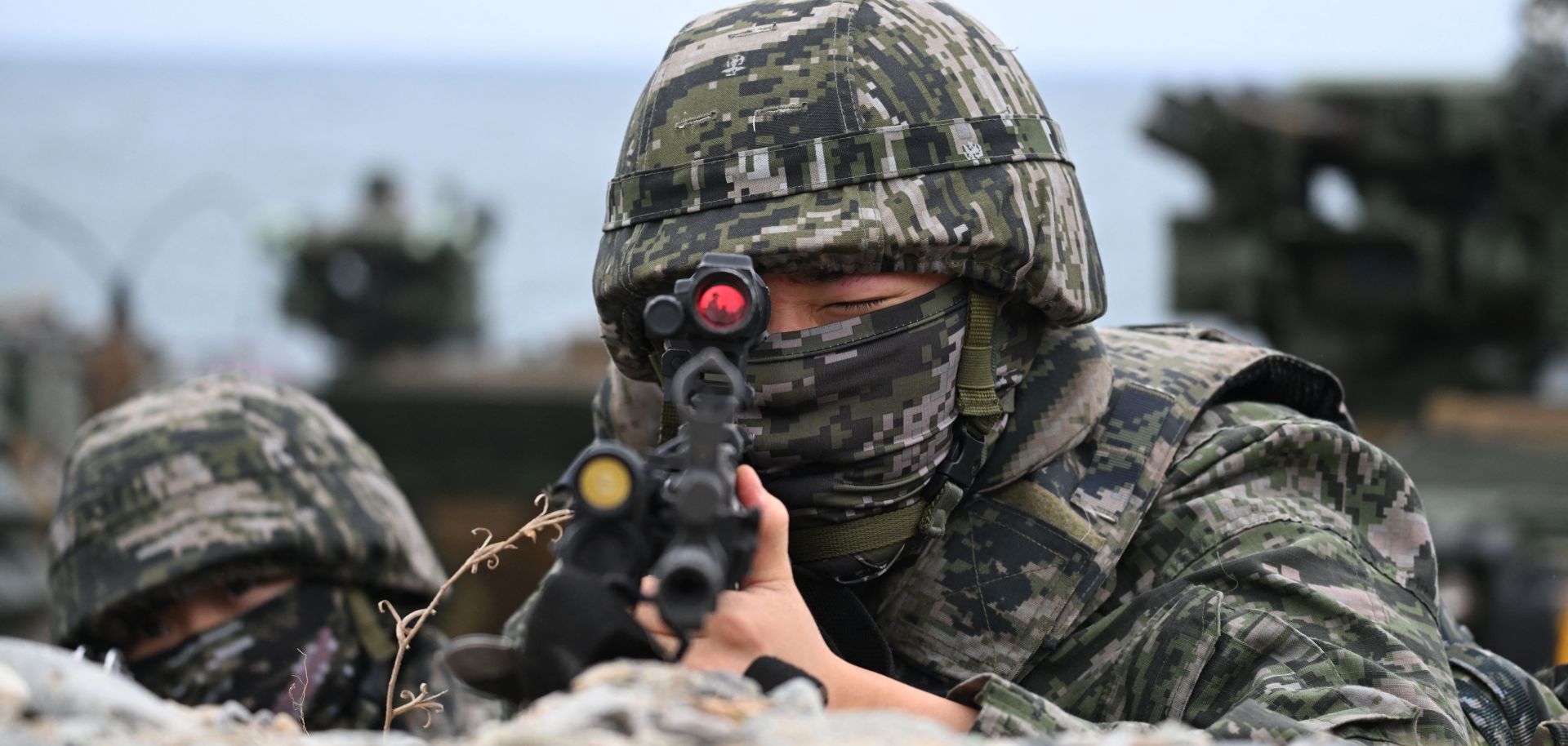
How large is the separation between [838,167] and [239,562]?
1582 millimetres

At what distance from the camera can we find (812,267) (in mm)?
2672

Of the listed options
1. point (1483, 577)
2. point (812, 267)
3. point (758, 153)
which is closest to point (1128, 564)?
point (812, 267)

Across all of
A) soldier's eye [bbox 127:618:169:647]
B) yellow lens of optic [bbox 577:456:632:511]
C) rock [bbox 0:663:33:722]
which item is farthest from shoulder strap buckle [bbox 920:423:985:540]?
soldier's eye [bbox 127:618:169:647]

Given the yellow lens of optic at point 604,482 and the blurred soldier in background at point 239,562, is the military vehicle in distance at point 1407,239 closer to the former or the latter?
the blurred soldier in background at point 239,562

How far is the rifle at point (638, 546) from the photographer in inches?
73.5

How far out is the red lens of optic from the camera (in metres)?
2.14

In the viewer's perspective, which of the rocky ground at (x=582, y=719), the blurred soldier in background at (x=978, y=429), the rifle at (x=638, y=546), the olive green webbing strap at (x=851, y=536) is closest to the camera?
the rocky ground at (x=582, y=719)

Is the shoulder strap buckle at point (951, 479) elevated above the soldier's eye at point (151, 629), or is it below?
above

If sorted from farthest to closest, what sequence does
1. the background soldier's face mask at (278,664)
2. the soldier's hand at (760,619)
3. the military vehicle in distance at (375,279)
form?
the military vehicle in distance at (375,279) → the background soldier's face mask at (278,664) → the soldier's hand at (760,619)

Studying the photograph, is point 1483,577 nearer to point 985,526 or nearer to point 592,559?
point 985,526

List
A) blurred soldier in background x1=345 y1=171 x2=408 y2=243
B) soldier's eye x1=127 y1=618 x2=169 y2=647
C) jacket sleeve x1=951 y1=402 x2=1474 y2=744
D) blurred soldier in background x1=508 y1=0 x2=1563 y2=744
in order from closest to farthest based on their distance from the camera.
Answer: jacket sleeve x1=951 y1=402 x2=1474 y2=744 → blurred soldier in background x1=508 y1=0 x2=1563 y2=744 → soldier's eye x1=127 y1=618 x2=169 y2=647 → blurred soldier in background x1=345 y1=171 x2=408 y2=243

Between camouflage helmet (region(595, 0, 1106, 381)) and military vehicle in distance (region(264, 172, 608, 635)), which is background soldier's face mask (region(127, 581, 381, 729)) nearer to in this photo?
camouflage helmet (region(595, 0, 1106, 381))

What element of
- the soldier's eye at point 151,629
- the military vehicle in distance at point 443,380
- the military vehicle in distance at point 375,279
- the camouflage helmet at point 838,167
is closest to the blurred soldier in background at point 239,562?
the soldier's eye at point 151,629

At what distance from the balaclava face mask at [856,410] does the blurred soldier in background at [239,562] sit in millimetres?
1274
